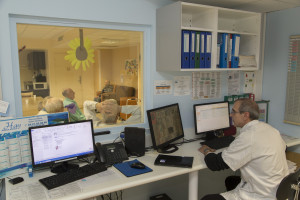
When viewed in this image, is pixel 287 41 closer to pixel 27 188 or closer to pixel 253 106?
pixel 253 106

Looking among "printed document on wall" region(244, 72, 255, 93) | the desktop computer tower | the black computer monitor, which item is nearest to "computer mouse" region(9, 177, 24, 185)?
the black computer monitor

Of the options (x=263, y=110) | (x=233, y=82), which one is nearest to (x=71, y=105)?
(x=233, y=82)

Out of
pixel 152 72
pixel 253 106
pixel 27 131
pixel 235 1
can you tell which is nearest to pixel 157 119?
pixel 152 72

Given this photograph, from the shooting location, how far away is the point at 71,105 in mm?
2318

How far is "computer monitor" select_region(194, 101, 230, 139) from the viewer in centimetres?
272

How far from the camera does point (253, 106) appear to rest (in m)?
2.05

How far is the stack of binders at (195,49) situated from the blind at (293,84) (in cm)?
120

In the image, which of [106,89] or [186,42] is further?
[106,89]

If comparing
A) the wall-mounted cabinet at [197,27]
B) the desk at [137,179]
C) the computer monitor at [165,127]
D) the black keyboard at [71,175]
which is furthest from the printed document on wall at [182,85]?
the black keyboard at [71,175]

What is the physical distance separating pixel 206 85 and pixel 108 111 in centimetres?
121

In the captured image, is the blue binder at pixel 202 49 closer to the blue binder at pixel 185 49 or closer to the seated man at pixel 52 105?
the blue binder at pixel 185 49

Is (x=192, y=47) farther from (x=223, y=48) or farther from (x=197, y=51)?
(x=223, y=48)

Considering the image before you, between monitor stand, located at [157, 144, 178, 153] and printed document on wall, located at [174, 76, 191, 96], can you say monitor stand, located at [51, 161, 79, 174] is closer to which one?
monitor stand, located at [157, 144, 178, 153]

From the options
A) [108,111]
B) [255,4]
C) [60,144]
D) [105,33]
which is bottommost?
[60,144]
